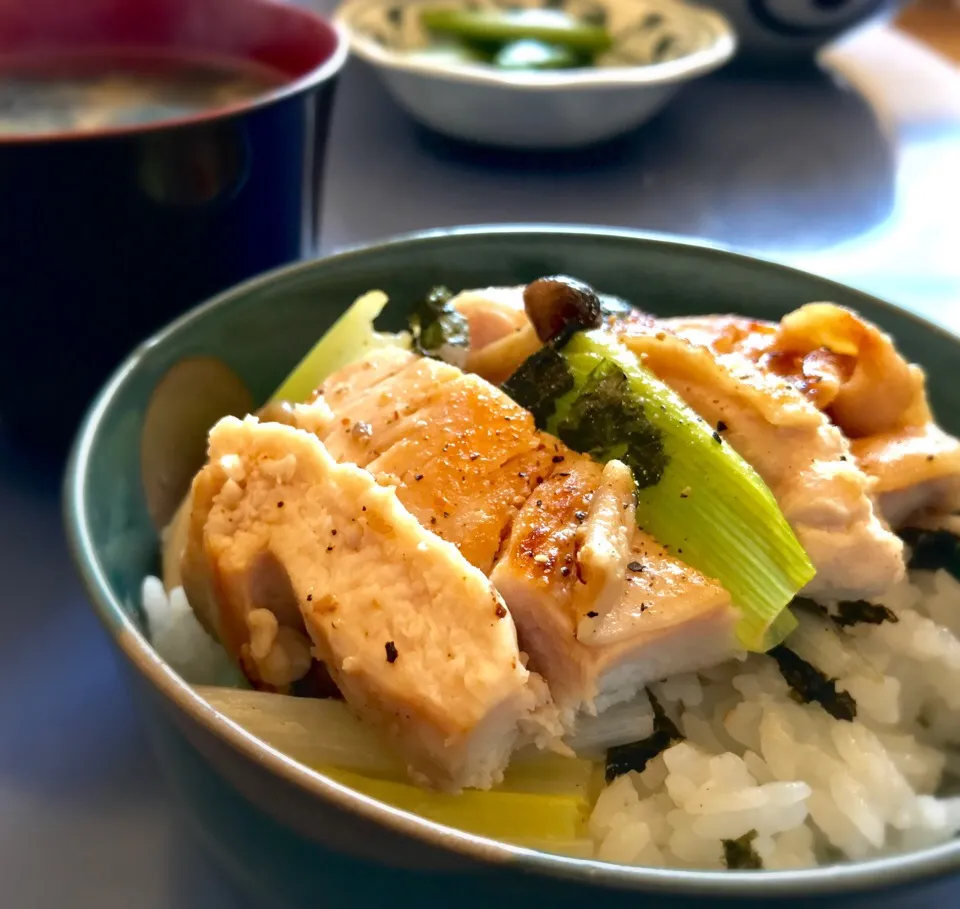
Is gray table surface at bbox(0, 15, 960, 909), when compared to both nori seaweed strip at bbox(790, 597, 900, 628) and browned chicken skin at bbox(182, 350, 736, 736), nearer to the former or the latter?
browned chicken skin at bbox(182, 350, 736, 736)

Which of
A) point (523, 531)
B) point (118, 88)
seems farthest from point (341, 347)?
point (118, 88)

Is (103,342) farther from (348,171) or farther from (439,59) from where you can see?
(439,59)

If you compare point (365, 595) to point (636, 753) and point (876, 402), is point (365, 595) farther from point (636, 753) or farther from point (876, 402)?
point (876, 402)

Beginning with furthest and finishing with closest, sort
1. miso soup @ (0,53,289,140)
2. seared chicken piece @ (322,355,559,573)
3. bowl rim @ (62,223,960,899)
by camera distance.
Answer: miso soup @ (0,53,289,140) < seared chicken piece @ (322,355,559,573) < bowl rim @ (62,223,960,899)

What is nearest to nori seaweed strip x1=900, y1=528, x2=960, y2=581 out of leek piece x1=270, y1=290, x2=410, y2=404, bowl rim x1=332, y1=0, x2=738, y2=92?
leek piece x1=270, y1=290, x2=410, y2=404

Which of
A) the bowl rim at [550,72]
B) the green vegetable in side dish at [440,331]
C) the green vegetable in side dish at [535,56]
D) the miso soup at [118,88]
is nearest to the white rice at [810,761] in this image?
the green vegetable in side dish at [440,331]
